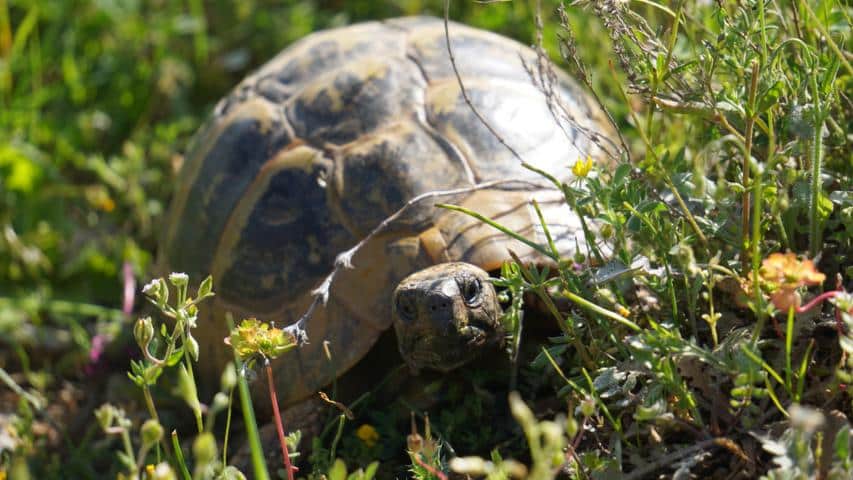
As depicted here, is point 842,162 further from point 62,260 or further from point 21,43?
point 21,43

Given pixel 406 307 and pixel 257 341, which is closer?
pixel 257 341

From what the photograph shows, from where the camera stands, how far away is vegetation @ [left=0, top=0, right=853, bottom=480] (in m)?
1.95

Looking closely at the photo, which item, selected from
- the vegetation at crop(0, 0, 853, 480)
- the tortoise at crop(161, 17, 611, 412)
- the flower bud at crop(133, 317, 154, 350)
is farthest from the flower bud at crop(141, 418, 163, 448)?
the tortoise at crop(161, 17, 611, 412)

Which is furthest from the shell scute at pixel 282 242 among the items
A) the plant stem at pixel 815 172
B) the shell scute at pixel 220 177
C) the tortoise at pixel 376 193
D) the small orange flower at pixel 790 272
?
the small orange flower at pixel 790 272

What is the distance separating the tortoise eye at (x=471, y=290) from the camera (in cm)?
254

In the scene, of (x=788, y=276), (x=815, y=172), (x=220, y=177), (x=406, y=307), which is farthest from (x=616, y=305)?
(x=220, y=177)

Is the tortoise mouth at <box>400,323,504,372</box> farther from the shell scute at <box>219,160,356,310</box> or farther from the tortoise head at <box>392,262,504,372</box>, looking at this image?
the shell scute at <box>219,160,356,310</box>

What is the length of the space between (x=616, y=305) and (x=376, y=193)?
106 centimetres

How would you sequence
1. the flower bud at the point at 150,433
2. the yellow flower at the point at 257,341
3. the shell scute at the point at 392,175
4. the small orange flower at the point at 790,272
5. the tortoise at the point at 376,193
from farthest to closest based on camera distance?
the shell scute at the point at 392,175
the tortoise at the point at 376,193
the yellow flower at the point at 257,341
the small orange flower at the point at 790,272
the flower bud at the point at 150,433

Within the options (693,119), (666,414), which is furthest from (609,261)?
(693,119)

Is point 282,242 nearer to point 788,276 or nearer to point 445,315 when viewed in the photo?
point 445,315

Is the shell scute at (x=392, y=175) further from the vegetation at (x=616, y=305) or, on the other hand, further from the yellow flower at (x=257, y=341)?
the yellow flower at (x=257, y=341)

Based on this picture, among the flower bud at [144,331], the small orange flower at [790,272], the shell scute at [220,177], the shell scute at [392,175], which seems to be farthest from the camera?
the shell scute at [220,177]

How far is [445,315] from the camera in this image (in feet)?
8.13
